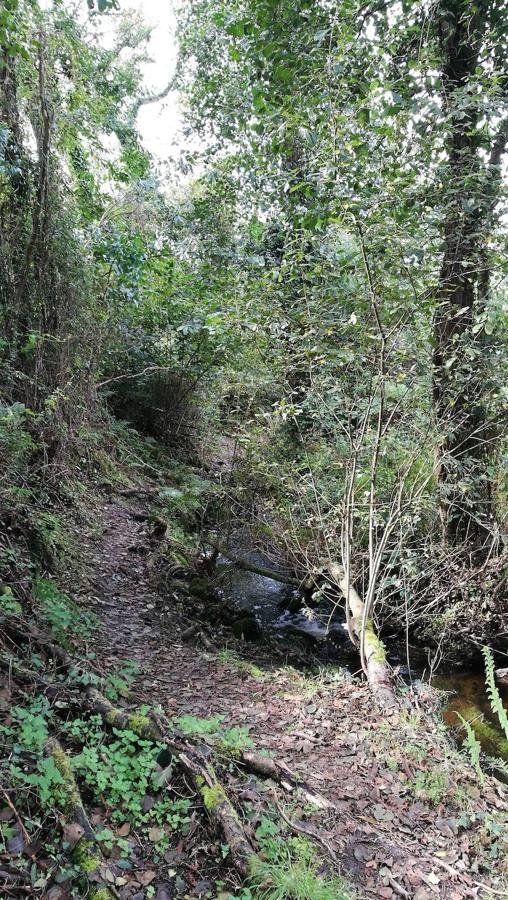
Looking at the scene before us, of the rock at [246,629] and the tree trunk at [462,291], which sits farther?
the rock at [246,629]

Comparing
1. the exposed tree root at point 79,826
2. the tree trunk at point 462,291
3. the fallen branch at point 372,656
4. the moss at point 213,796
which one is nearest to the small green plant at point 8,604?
the exposed tree root at point 79,826

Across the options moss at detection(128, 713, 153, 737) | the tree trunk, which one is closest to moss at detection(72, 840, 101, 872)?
moss at detection(128, 713, 153, 737)

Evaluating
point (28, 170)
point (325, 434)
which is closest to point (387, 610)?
point (325, 434)

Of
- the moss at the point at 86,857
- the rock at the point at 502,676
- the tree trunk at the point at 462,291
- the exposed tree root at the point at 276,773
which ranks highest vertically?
the tree trunk at the point at 462,291

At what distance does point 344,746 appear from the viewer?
375 centimetres

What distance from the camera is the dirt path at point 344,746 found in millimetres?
2730

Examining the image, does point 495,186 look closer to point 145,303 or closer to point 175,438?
point 145,303

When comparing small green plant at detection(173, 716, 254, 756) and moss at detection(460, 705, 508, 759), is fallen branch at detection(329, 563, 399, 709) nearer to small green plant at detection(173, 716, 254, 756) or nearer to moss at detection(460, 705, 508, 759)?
moss at detection(460, 705, 508, 759)

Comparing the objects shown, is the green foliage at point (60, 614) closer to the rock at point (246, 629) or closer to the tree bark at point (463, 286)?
the rock at point (246, 629)

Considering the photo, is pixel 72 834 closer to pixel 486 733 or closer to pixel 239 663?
pixel 239 663

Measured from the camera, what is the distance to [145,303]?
953 cm

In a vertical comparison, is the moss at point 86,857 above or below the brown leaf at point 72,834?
below

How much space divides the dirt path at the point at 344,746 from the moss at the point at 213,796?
27.6 inches

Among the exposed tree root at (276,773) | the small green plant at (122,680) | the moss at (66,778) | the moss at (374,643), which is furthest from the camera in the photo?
the moss at (374,643)
